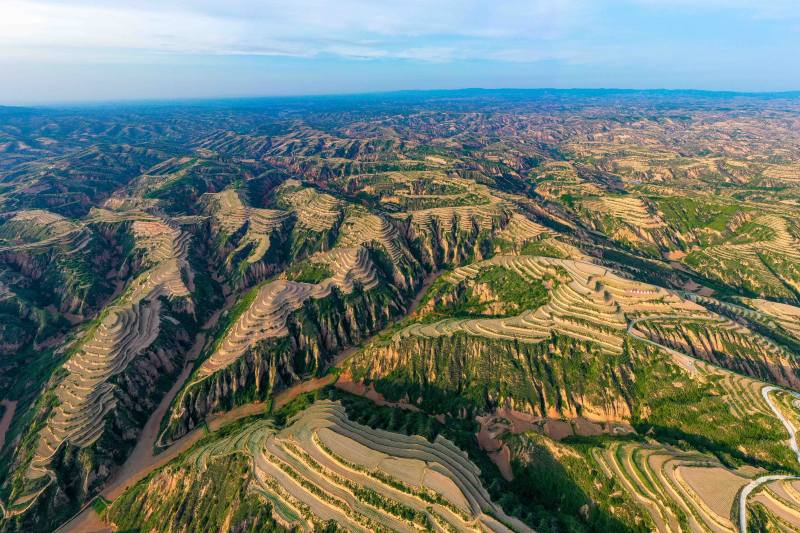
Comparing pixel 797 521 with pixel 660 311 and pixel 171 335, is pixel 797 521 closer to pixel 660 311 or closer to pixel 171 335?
pixel 660 311

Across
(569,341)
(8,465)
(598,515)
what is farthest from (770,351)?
(8,465)

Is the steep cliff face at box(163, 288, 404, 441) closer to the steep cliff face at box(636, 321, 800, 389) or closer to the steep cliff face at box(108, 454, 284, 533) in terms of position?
the steep cliff face at box(108, 454, 284, 533)

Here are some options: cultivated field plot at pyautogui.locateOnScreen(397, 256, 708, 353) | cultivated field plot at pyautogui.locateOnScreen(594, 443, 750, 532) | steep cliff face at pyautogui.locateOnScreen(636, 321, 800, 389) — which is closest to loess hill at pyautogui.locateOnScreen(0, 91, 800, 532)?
cultivated field plot at pyautogui.locateOnScreen(594, 443, 750, 532)

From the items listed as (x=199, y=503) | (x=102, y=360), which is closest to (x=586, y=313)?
(x=199, y=503)

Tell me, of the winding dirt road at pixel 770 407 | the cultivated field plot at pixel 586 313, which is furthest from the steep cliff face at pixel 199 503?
the winding dirt road at pixel 770 407

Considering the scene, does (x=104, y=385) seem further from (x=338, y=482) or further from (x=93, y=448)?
(x=338, y=482)

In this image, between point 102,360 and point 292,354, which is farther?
point 292,354
